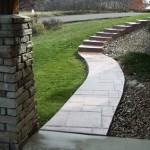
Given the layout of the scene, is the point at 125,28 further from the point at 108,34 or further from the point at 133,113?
the point at 133,113

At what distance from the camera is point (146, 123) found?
4848mm

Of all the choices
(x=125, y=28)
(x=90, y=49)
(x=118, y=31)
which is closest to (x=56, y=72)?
(x=90, y=49)

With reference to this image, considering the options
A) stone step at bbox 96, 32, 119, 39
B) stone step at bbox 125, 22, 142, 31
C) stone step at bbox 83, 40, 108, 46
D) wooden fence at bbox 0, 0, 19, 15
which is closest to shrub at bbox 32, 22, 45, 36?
stone step at bbox 96, 32, 119, 39

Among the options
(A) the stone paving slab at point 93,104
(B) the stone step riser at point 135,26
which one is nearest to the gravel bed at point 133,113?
(A) the stone paving slab at point 93,104

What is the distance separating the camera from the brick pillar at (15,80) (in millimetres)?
3752

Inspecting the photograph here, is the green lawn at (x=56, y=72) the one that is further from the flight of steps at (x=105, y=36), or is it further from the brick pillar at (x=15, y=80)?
the brick pillar at (x=15, y=80)

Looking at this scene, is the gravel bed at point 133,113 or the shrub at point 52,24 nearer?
the gravel bed at point 133,113

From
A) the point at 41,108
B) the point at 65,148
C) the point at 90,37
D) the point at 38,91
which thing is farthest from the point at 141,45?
the point at 65,148

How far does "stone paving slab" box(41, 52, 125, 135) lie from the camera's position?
472 centimetres

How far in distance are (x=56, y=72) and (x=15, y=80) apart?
4.03 metres

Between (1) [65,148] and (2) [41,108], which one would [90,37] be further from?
(1) [65,148]

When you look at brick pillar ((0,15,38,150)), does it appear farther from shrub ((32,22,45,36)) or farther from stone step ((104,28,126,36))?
shrub ((32,22,45,36))

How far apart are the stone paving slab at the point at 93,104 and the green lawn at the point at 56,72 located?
0.63 feet

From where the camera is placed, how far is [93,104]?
561 cm
